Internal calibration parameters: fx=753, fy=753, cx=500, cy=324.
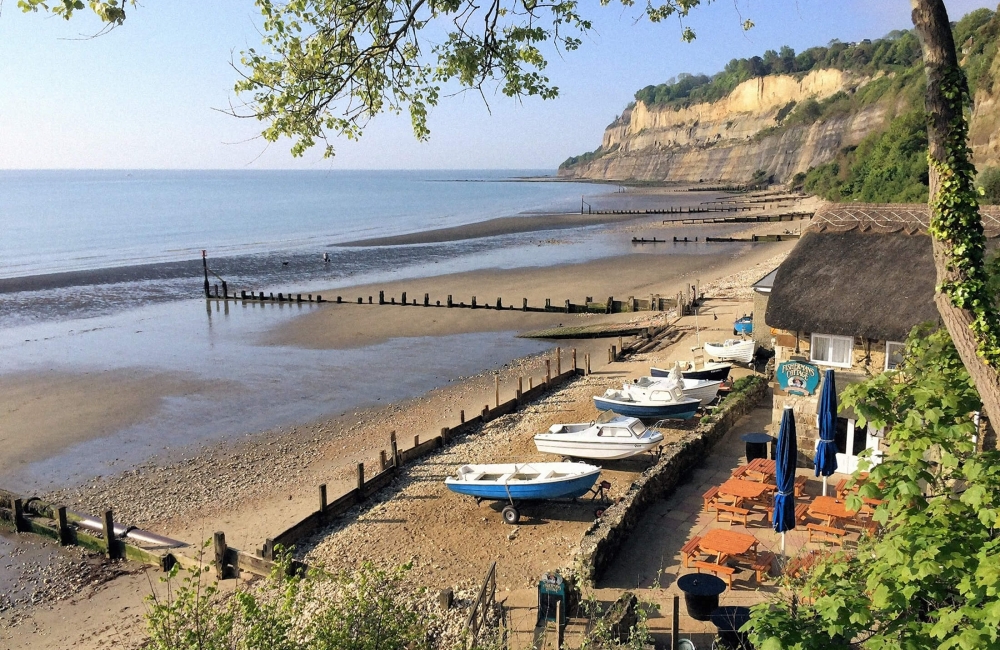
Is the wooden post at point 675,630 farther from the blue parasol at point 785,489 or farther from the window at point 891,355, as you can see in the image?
the window at point 891,355

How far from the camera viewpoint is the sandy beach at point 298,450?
13844 mm

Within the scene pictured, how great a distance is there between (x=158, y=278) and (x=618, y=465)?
4754 centimetres

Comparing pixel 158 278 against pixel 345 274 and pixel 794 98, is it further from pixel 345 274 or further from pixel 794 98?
pixel 794 98

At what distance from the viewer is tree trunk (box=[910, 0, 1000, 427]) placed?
5.05m

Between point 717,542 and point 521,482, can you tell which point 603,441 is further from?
point 717,542

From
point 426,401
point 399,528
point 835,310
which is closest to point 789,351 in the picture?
point 835,310

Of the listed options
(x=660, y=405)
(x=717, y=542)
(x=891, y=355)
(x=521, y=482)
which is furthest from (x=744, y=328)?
(x=717, y=542)

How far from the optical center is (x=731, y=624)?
920 cm

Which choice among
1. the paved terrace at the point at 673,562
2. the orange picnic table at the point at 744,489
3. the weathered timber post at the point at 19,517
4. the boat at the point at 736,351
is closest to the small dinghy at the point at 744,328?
the boat at the point at 736,351

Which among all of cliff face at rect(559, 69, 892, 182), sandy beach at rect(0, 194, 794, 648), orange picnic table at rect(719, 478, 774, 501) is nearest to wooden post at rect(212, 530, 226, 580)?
sandy beach at rect(0, 194, 794, 648)

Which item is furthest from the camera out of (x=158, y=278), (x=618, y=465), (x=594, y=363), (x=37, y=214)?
(x=37, y=214)

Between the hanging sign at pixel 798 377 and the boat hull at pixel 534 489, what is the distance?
4.21 m

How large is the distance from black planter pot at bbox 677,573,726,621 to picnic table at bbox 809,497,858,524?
347cm

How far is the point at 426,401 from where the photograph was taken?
24.9 m
